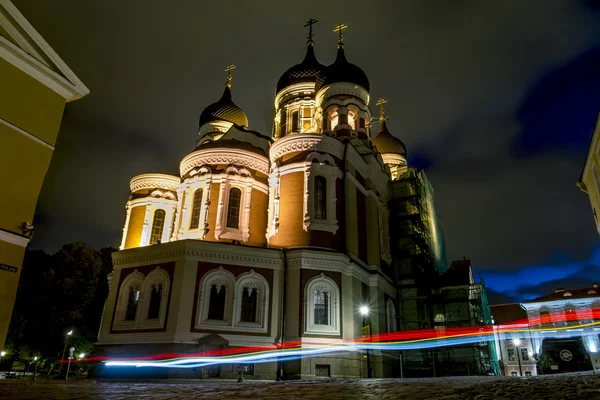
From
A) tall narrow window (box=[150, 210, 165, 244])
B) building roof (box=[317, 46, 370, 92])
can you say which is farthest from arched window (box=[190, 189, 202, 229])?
building roof (box=[317, 46, 370, 92])

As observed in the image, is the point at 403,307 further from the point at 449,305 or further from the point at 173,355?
the point at 173,355

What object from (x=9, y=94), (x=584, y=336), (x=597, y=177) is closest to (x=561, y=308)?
(x=584, y=336)

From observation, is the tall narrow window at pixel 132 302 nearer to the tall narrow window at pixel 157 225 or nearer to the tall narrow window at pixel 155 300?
the tall narrow window at pixel 155 300

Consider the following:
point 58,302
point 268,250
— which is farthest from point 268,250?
point 58,302

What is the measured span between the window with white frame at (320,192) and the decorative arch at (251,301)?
143 inches

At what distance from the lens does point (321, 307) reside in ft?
62.7

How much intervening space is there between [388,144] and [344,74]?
10.1m

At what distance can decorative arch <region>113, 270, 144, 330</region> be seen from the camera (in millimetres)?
18609

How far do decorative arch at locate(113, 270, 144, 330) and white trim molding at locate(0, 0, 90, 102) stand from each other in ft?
33.4

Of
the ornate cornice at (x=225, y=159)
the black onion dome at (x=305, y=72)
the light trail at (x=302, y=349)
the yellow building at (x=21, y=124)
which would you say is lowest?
the light trail at (x=302, y=349)

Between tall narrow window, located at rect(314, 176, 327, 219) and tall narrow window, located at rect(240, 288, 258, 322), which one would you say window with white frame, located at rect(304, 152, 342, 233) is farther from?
tall narrow window, located at rect(240, 288, 258, 322)

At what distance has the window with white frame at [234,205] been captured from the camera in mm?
22016

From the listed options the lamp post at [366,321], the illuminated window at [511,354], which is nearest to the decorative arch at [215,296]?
the lamp post at [366,321]

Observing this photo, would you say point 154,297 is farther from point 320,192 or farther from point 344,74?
point 344,74
